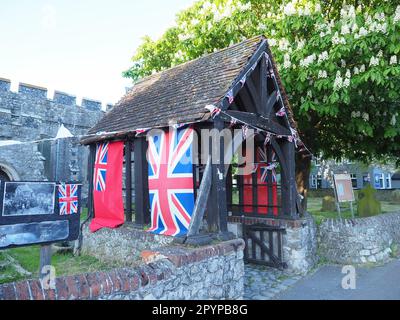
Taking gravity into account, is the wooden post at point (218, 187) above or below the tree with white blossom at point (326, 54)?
below

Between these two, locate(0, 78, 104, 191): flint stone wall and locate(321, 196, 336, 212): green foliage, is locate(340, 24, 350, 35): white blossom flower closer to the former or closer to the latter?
locate(321, 196, 336, 212): green foliage

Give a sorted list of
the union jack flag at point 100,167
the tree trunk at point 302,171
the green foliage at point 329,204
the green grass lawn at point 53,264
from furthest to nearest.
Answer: the green foliage at point 329,204 → the tree trunk at point 302,171 → the union jack flag at point 100,167 → the green grass lawn at point 53,264

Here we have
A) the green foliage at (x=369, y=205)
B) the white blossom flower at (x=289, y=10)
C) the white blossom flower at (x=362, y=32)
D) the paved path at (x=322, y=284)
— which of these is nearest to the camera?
the paved path at (x=322, y=284)

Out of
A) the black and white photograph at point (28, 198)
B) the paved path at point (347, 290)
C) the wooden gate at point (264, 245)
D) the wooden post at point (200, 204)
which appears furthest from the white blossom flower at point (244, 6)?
the paved path at point (347, 290)

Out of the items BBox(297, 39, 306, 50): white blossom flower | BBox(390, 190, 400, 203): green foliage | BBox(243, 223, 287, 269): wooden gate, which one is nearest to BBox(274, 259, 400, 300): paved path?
BBox(243, 223, 287, 269): wooden gate

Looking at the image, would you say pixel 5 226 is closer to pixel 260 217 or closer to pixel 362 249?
pixel 260 217

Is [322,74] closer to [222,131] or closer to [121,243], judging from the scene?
[222,131]

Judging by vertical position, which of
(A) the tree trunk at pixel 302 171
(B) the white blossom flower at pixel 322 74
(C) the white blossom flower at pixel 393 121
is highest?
(B) the white blossom flower at pixel 322 74

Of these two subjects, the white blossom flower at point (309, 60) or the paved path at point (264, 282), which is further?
the white blossom flower at point (309, 60)

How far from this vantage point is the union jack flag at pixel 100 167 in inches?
362

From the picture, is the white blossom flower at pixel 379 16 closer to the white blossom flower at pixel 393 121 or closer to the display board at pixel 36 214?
the white blossom flower at pixel 393 121

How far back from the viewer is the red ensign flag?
8820 millimetres

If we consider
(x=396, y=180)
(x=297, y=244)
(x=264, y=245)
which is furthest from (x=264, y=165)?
(x=396, y=180)

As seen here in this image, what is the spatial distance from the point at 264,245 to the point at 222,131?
3.75 m
